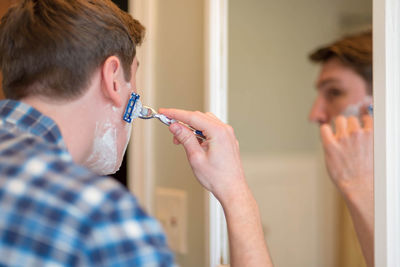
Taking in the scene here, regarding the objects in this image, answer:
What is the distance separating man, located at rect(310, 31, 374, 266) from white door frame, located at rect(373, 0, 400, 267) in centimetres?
6

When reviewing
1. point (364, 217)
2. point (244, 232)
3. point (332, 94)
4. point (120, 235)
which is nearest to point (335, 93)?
point (332, 94)

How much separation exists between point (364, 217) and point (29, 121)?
0.60 metres

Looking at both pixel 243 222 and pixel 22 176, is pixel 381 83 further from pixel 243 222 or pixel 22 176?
Answer: pixel 22 176

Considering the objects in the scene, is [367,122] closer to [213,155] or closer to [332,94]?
[332,94]

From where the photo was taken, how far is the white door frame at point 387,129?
72 centimetres

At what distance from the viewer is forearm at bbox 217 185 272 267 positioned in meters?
0.74

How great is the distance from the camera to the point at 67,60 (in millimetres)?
634

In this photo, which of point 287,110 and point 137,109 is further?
point 287,110

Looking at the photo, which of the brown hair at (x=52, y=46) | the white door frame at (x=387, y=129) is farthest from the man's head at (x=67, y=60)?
the white door frame at (x=387, y=129)

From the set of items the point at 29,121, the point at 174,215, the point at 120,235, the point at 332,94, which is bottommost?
the point at 174,215

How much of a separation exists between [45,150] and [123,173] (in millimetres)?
944

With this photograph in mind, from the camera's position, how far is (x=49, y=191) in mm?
420

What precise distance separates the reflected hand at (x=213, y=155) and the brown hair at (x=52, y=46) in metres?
0.21

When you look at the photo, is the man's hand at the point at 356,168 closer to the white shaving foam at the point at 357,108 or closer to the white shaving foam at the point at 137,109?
the white shaving foam at the point at 357,108
